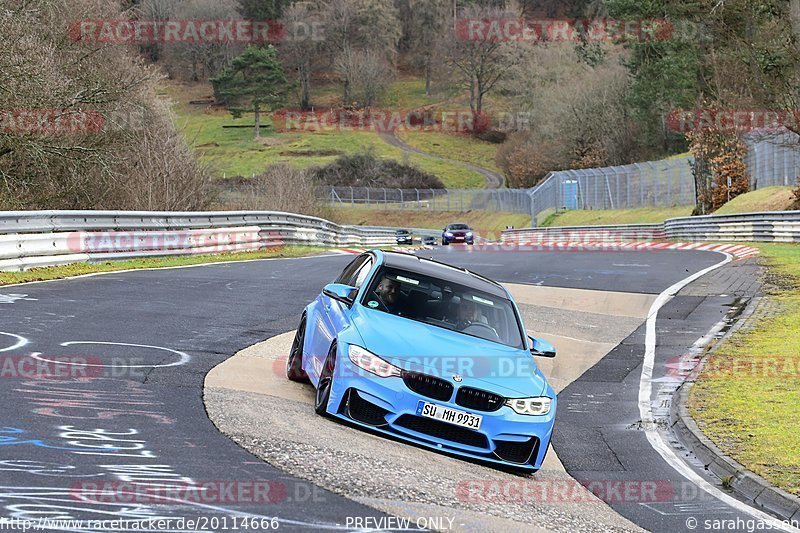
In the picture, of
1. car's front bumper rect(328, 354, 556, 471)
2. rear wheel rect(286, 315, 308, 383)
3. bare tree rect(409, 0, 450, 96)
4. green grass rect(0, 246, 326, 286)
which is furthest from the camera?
bare tree rect(409, 0, 450, 96)

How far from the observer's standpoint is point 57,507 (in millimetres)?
6105

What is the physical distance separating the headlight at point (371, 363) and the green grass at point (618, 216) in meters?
55.7

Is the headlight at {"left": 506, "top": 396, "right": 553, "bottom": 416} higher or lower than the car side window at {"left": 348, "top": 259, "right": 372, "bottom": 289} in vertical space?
lower

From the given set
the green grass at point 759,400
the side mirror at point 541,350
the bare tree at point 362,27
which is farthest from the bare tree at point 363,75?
the side mirror at point 541,350

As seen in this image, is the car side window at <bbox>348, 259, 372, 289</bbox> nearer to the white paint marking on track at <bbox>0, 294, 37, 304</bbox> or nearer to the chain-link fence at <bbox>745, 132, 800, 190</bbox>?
the white paint marking on track at <bbox>0, 294, 37, 304</bbox>

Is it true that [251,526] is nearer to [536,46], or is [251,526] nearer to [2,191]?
[2,191]

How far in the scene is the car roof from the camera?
430 inches

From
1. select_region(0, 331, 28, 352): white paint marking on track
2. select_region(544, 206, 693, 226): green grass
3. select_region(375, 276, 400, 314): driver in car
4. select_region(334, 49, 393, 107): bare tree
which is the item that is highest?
select_region(334, 49, 393, 107): bare tree

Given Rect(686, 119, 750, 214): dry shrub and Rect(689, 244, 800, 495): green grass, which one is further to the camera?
Rect(686, 119, 750, 214): dry shrub

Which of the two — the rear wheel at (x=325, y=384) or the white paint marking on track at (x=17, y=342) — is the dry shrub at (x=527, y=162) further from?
the rear wheel at (x=325, y=384)

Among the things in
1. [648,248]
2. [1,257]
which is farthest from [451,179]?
[1,257]

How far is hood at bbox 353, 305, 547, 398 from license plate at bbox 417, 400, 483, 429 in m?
0.24

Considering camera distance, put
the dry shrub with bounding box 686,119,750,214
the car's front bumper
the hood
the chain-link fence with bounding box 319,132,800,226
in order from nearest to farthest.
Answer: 1. the car's front bumper
2. the hood
3. the chain-link fence with bounding box 319,132,800,226
4. the dry shrub with bounding box 686,119,750,214

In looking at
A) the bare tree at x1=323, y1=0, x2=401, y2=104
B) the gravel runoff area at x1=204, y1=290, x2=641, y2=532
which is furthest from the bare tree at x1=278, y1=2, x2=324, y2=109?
the gravel runoff area at x1=204, y1=290, x2=641, y2=532
